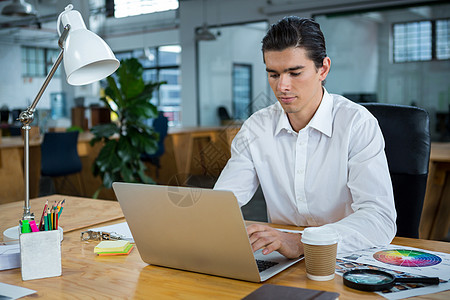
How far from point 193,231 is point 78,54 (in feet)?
1.70

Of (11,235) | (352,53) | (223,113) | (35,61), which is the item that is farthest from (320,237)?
(35,61)

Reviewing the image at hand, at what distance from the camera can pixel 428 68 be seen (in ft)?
23.0

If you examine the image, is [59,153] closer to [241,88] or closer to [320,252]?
[320,252]

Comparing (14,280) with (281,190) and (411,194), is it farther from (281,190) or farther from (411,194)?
(411,194)

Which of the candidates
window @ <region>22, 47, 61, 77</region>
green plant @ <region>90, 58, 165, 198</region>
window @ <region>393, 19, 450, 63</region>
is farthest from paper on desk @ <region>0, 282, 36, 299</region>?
window @ <region>22, 47, 61, 77</region>

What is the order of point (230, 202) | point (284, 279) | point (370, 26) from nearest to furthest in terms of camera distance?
point (230, 202) < point (284, 279) < point (370, 26)

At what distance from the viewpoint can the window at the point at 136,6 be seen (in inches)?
320

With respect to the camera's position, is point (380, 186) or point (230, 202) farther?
point (380, 186)

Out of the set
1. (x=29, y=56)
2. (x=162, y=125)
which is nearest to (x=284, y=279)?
(x=162, y=125)

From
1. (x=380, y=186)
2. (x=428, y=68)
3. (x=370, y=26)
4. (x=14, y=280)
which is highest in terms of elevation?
(x=370, y=26)

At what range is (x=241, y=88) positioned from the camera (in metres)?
9.70

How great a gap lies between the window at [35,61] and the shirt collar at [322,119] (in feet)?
45.9

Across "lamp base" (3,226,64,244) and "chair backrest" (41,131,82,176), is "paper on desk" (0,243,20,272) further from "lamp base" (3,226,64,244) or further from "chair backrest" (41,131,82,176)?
"chair backrest" (41,131,82,176)

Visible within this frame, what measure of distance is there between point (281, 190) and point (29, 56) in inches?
580
